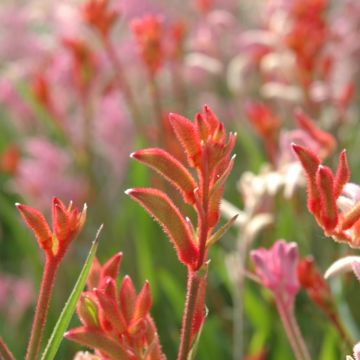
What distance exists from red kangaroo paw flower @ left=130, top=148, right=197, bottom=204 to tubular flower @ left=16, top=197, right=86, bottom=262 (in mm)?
64

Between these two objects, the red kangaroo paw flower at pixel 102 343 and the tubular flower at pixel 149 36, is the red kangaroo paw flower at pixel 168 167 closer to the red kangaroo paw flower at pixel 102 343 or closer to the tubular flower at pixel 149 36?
the red kangaroo paw flower at pixel 102 343

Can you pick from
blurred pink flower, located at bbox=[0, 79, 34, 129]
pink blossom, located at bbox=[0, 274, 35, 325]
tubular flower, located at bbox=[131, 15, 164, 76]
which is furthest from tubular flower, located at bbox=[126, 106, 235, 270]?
blurred pink flower, located at bbox=[0, 79, 34, 129]

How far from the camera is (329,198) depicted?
17.1 inches

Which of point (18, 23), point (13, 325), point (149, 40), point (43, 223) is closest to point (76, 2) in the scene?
point (149, 40)

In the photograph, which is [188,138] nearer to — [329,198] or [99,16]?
[329,198]

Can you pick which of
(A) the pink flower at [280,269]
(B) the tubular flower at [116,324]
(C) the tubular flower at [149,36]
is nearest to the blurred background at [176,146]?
(C) the tubular flower at [149,36]

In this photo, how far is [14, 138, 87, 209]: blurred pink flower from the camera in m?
1.42

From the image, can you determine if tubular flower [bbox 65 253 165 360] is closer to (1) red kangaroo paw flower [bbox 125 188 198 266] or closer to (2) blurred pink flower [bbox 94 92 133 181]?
(1) red kangaroo paw flower [bbox 125 188 198 266]

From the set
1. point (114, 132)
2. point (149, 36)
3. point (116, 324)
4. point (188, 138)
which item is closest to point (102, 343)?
point (116, 324)

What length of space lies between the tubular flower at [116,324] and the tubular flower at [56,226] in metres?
0.03

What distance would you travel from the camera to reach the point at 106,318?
0.47 metres

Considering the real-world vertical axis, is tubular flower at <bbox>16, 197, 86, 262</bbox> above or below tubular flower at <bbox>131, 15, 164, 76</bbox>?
below

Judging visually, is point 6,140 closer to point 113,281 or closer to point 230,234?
point 230,234

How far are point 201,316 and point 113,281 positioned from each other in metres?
0.06
